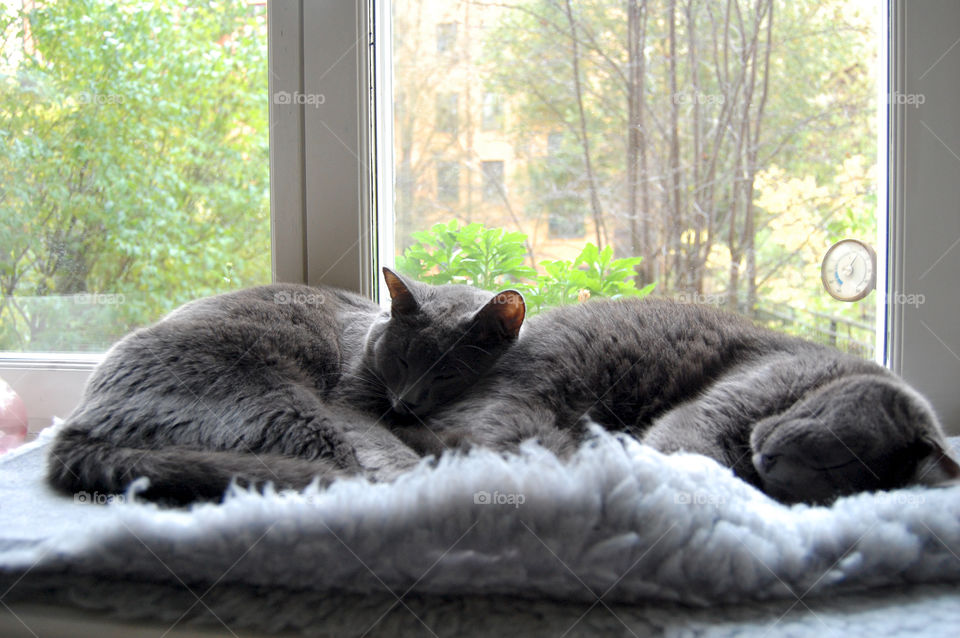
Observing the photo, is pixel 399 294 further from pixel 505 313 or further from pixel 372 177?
pixel 372 177

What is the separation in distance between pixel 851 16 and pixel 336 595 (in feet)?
4.64

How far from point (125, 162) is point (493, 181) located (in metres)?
0.81

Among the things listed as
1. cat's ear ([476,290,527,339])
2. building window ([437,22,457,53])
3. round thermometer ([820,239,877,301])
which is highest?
building window ([437,22,457,53])

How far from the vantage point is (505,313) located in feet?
3.77

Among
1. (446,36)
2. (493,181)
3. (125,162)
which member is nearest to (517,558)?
(493,181)

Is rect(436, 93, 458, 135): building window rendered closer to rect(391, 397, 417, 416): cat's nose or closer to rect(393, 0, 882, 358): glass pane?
rect(393, 0, 882, 358): glass pane

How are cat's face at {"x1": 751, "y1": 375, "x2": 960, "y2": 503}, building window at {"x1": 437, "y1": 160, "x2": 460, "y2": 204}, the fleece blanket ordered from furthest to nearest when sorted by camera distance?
1. building window at {"x1": 437, "y1": 160, "x2": 460, "y2": 204}
2. cat's face at {"x1": 751, "y1": 375, "x2": 960, "y2": 503}
3. the fleece blanket

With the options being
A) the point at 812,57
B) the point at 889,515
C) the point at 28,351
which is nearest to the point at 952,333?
the point at 812,57

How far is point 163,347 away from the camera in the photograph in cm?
102

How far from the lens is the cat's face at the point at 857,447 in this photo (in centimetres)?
76

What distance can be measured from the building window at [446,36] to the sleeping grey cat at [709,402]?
0.66 metres

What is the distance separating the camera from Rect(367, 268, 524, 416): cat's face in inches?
45.0

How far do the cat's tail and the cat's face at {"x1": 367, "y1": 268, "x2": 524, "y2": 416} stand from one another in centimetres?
24

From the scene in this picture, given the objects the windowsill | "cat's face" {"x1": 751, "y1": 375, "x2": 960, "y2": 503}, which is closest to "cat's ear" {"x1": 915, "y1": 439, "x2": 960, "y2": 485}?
"cat's face" {"x1": 751, "y1": 375, "x2": 960, "y2": 503}
